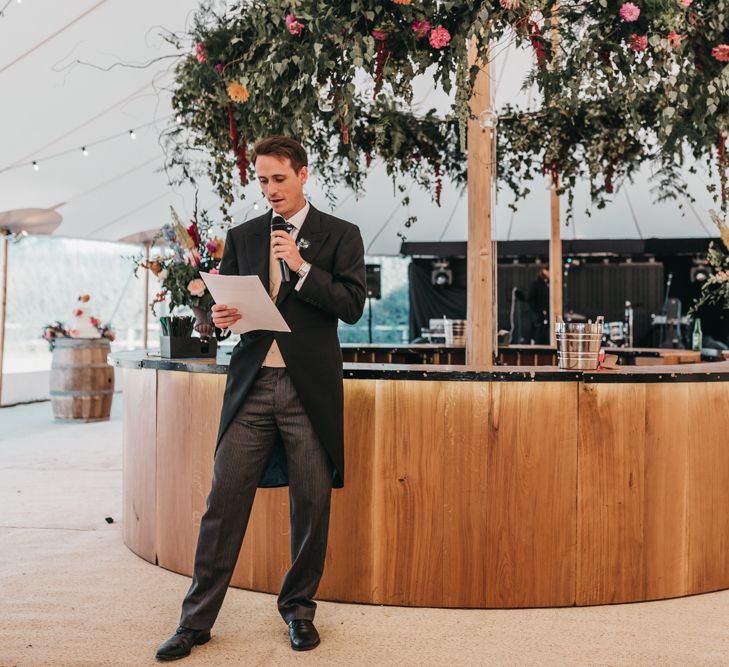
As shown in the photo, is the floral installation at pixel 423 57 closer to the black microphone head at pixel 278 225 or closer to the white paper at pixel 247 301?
the black microphone head at pixel 278 225

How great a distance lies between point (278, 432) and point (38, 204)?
7.06m

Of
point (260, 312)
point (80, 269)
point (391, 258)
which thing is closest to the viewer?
point (260, 312)

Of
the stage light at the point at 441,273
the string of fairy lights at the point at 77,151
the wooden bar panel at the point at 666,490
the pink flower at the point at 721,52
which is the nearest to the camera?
the wooden bar panel at the point at 666,490

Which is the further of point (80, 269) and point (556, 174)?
point (80, 269)

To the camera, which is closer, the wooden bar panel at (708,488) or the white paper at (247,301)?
the white paper at (247,301)

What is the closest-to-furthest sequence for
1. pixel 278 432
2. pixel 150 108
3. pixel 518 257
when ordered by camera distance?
pixel 278 432, pixel 150 108, pixel 518 257

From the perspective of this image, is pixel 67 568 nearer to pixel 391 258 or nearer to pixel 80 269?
pixel 80 269

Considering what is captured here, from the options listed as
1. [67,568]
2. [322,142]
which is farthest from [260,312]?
[322,142]

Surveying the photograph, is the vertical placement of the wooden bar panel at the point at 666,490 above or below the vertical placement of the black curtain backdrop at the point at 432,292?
below

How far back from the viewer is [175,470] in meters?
3.12

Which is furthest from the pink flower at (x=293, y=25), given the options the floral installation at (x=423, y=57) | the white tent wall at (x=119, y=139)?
the white tent wall at (x=119, y=139)

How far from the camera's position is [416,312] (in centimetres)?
1399

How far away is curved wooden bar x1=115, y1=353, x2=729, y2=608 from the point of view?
274 centimetres

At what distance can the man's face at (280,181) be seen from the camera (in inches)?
88.1
